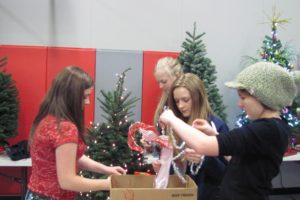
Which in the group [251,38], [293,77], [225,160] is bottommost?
[225,160]

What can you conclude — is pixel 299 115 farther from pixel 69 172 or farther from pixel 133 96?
pixel 69 172

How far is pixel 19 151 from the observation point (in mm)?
3648

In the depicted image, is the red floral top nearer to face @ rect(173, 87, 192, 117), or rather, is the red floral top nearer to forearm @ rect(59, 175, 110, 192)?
forearm @ rect(59, 175, 110, 192)

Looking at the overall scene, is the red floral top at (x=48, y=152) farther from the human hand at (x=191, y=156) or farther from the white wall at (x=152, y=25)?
the white wall at (x=152, y=25)

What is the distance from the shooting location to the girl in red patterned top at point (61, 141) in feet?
5.39

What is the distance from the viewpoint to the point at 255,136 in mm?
1443

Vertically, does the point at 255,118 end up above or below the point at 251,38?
below

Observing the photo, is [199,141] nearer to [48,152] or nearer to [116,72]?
[48,152]

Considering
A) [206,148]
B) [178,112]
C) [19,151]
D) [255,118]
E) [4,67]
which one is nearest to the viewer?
[206,148]

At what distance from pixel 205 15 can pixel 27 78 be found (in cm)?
228

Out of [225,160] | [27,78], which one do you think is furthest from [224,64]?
[225,160]

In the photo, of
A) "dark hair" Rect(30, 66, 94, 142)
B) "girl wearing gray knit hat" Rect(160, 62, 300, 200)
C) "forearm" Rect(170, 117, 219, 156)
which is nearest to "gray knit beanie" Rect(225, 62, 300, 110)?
"girl wearing gray knit hat" Rect(160, 62, 300, 200)

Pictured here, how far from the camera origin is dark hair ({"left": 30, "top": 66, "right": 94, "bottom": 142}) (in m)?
1.73

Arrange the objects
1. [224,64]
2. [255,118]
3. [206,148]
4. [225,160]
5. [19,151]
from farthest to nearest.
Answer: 1. [224,64]
2. [19,151]
3. [225,160]
4. [255,118]
5. [206,148]
